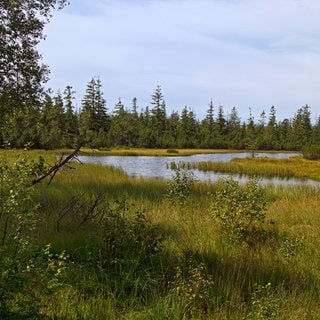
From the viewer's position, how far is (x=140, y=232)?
5605 mm

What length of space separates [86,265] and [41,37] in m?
13.1

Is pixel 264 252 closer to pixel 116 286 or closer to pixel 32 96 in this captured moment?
pixel 116 286

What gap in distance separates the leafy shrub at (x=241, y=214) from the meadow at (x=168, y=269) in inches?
1.3

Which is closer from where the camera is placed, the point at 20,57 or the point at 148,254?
the point at 148,254

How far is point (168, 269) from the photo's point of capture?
5195mm

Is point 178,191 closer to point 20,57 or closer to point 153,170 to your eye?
point 20,57

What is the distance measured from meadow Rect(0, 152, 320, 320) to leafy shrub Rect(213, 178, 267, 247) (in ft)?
0.11

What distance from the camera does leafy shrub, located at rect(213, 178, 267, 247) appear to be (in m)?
7.03

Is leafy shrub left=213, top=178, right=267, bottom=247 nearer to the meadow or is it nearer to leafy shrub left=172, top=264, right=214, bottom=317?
the meadow

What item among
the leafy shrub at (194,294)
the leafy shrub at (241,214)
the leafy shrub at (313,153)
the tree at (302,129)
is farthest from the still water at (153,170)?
the tree at (302,129)

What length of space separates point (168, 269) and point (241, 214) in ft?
9.18

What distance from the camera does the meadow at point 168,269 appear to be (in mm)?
3760

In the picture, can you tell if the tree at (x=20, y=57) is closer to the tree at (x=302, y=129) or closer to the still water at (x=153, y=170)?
the still water at (x=153, y=170)

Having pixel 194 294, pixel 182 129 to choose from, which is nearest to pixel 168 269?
pixel 194 294
